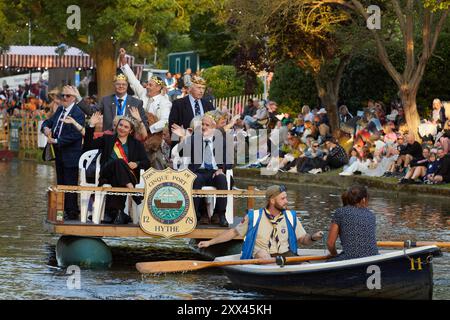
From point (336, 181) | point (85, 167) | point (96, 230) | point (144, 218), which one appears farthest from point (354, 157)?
point (96, 230)

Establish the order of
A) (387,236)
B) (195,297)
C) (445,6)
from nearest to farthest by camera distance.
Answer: (195,297), (387,236), (445,6)

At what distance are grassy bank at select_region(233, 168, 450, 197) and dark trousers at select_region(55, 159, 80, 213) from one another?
41.7 ft

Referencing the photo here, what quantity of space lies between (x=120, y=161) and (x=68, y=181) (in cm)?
116

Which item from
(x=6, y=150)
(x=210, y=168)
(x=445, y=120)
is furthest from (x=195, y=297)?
(x=6, y=150)

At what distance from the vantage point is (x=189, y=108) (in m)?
18.3

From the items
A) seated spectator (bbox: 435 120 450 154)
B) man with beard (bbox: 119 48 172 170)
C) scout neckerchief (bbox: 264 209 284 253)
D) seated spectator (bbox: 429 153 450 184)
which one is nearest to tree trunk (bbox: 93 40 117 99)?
seated spectator (bbox: 435 120 450 154)

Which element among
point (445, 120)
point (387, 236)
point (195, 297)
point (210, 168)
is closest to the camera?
point (195, 297)

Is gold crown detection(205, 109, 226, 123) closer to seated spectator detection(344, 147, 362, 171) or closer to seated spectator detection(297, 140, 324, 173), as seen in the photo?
seated spectator detection(344, 147, 362, 171)

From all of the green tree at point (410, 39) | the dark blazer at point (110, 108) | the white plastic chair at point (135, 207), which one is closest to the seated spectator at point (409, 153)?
the green tree at point (410, 39)

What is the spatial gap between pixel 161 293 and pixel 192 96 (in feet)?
13.4

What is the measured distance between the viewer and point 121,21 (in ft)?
147

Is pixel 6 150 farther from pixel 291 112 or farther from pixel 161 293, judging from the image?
pixel 161 293

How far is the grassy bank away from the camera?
29766 mm

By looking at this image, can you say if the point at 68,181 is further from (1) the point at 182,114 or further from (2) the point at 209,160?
(2) the point at 209,160
